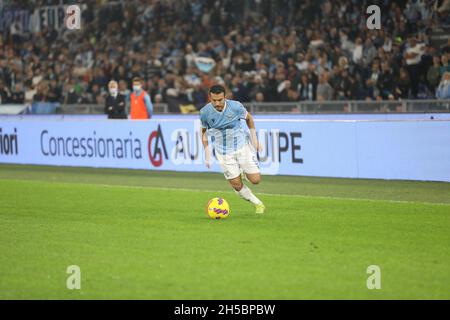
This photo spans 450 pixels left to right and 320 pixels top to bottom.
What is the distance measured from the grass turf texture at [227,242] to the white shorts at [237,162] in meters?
0.69

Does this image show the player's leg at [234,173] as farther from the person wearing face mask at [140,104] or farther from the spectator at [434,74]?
the person wearing face mask at [140,104]

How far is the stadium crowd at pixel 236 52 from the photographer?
23906 mm

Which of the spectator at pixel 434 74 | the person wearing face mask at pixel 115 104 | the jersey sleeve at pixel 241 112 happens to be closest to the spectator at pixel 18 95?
the person wearing face mask at pixel 115 104

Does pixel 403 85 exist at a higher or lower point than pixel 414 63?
lower

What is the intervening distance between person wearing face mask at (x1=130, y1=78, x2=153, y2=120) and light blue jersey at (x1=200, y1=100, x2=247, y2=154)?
9992 millimetres

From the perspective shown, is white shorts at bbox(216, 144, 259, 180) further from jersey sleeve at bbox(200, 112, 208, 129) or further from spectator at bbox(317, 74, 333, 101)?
spectator at bbox(317, 74, 333, 101)

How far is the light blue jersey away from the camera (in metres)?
14.4

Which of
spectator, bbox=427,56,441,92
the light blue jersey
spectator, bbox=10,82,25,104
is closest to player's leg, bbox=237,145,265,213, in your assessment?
the light blue jersey

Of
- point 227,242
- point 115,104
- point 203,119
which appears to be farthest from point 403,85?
point 227,242

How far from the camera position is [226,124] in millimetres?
14359

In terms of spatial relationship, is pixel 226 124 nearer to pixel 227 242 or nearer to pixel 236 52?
pixel 227 242

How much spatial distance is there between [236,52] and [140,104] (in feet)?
15.7
